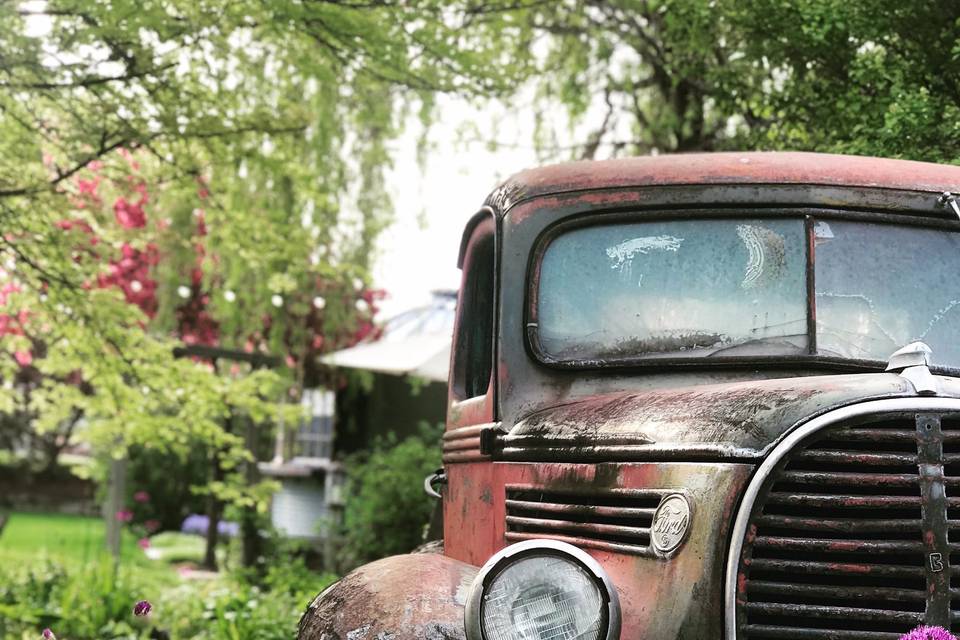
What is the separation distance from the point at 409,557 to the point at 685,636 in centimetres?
125

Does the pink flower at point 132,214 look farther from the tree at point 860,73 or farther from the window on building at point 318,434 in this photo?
the tree at point 860,73

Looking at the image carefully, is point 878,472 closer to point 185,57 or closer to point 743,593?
point 743,593

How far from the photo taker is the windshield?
11.8 ft

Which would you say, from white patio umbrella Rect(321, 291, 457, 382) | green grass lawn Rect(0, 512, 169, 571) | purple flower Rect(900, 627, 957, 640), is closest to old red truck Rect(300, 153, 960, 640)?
purple flower Rect(900, 627, 957, 640)

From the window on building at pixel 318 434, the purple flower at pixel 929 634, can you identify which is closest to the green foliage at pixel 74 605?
the purple flower at pixel 929 634

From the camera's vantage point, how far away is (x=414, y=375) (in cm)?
1366

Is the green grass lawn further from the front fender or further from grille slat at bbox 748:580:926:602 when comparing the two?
grille slat at bbox 748:580:926:602

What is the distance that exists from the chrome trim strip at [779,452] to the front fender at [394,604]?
29.6 inches

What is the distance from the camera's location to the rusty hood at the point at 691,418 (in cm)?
281

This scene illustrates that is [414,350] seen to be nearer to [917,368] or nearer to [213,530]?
[213,530]

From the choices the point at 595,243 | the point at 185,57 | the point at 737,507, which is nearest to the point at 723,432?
the point at 737,507

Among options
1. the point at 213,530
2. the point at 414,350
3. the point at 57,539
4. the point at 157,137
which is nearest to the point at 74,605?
the point at 157,137

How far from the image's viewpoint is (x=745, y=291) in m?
3.71

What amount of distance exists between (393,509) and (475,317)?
7.79 metres
